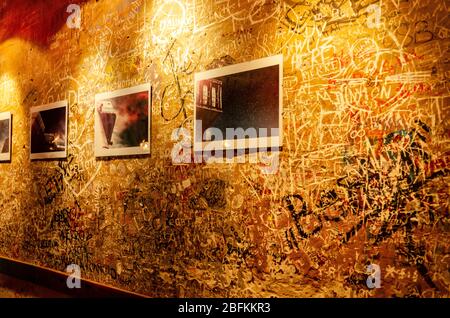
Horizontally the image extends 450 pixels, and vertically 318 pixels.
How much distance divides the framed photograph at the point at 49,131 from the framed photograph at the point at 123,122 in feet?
2.13

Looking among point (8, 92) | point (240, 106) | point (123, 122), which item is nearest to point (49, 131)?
point (8, 92)

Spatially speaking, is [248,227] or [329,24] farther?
[248,227]

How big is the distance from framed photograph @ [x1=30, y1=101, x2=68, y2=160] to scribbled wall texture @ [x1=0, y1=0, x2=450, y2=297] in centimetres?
15

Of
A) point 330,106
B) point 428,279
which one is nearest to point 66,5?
point 330,106

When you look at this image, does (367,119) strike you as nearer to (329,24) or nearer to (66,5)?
(329,24)

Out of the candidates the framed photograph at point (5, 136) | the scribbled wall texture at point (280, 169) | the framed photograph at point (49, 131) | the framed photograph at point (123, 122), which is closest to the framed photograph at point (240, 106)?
the scribbled wall texture at point (280, 169)

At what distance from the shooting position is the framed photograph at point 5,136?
5.24 m

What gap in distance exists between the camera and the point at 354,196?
2.38 m

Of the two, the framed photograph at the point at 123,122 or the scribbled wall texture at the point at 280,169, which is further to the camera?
the framed photograph at the point at 123,122

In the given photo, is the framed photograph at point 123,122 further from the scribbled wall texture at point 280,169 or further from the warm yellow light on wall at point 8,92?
the warm yellow light on wall at point 8,92

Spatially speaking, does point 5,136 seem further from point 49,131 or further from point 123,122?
point 123,122
